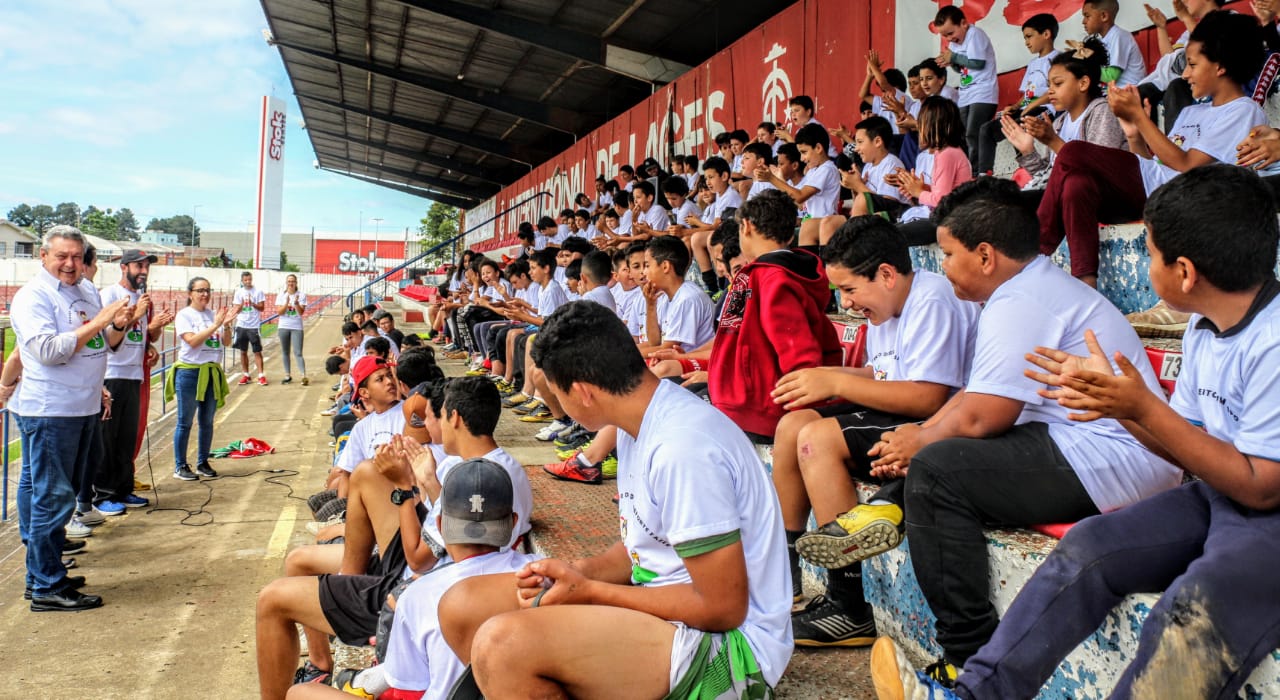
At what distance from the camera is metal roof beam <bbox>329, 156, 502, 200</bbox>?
33562mm

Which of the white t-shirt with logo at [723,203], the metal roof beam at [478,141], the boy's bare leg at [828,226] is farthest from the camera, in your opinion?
the metal roof beam at [478,141]

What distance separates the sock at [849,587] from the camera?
239cm

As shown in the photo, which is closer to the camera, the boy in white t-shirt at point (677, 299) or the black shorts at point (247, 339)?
the boy in white t-shirt at point (677, 299)

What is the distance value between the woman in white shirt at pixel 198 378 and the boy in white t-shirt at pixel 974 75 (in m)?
6.47

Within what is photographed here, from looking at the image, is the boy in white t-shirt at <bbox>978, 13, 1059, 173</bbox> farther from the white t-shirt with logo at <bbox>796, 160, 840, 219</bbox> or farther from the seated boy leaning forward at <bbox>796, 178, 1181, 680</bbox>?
the seated boy leaning forward at <bbox>796, 178, 1181, 680</bbox>

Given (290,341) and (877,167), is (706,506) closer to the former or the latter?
(877,167)

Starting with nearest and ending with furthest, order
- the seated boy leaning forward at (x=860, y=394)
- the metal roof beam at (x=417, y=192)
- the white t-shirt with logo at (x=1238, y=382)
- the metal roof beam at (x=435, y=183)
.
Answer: the white t-shirt with logo at (x=1238, y=382)
the seated boy leaning forward at (x=860, y=394)
the metal roof beam at (x=435, y=183)
the metal roof beam at (x=417, y=192)

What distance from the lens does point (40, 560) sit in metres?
4.52

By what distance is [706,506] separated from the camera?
1.61 meters

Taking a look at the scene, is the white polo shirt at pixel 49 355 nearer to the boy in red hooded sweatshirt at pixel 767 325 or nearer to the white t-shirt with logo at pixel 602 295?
the white t-shirt with logo at pixel 602 295

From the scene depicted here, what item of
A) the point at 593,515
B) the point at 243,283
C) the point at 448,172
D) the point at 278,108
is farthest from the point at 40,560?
A: the point at 278,108

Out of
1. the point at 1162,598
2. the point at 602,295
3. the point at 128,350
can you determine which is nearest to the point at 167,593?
the point at 128,350

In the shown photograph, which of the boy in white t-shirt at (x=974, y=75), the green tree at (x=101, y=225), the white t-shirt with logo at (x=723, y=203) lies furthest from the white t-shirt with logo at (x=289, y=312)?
the green tree at (x=101, y=225)

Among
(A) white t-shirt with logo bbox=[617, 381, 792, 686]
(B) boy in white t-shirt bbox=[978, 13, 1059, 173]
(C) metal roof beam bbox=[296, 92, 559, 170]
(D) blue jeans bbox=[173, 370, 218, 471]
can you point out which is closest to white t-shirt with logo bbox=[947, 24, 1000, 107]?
(B) boy in white t-shirt bbox=[978, 13, 1059, 173]
